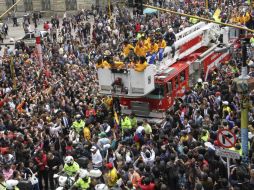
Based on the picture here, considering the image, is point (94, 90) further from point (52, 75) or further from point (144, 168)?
point (144, 168)

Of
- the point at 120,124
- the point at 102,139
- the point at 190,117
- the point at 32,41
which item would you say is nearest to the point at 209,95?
the point at 190,117

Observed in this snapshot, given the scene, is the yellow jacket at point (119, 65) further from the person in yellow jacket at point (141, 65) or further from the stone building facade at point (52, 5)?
the stone building facade at point (52, 5)

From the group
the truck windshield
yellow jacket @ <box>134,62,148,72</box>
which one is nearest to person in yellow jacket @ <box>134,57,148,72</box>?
yellow jacket @ <box>134,62,148,72</box>

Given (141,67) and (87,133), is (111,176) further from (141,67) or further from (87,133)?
(141,67)

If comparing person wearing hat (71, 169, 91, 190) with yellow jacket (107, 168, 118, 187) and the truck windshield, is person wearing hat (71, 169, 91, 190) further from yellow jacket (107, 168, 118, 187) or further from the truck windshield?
the truck windshield

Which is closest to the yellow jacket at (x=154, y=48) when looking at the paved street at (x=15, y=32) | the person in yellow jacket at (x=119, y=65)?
the person in yellow jacket at (x=119, y=65)

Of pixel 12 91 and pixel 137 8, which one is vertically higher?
pixel 137 8

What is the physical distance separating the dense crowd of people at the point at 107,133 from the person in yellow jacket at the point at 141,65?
0.13 feet

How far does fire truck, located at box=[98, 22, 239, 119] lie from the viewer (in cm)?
2069

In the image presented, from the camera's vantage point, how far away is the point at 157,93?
2125cm

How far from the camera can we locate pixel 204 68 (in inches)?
977

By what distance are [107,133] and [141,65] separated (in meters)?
3.10

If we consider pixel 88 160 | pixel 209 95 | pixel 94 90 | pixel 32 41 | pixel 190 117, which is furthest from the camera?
pixel 32 41

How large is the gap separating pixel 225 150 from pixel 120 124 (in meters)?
7.02
